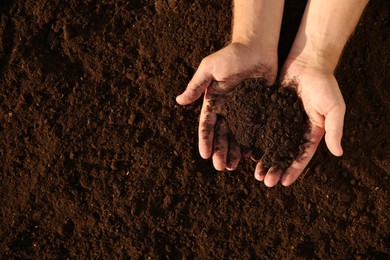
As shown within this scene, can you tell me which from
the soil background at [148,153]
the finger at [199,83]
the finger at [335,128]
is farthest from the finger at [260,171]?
the finger at [199,83]

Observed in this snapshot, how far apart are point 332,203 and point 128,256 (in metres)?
1.17

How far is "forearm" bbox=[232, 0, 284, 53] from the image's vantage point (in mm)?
1936

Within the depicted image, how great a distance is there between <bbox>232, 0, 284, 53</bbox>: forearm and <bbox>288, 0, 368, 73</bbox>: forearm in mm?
140

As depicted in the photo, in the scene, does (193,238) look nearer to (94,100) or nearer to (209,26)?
(94,100)

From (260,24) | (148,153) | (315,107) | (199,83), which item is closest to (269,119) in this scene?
(315,107)

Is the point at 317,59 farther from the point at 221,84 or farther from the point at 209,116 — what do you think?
the point at 209,116

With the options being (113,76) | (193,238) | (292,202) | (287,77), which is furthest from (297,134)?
(113,76)

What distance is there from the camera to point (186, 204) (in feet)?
6.94

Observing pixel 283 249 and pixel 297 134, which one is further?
pixel 283 249

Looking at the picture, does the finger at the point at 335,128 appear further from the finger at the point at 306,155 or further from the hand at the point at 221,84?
the hand at the point at 221,84

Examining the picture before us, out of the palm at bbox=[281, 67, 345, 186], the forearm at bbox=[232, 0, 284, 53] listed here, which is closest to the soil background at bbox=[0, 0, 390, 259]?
the forearm at bbox=[232, 0, 284, 53]

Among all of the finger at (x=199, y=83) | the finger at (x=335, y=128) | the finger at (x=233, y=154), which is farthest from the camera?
the finger at (x=233, y=154)

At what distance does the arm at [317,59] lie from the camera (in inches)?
70.2

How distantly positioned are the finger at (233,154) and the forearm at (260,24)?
0.49 m
